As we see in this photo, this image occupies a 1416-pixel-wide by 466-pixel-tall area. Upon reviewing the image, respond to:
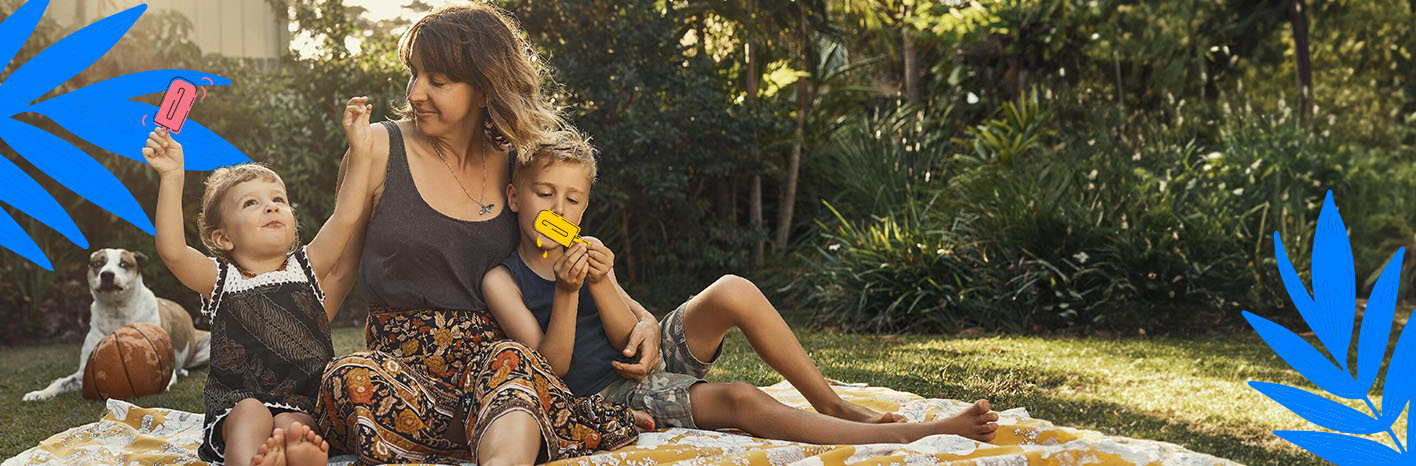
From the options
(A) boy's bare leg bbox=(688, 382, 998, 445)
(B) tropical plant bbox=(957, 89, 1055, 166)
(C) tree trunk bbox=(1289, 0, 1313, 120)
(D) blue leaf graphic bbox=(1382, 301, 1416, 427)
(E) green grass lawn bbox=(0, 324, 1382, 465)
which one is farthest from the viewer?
(C) tree trunk bbox=(1289, 0, 1313, 120)

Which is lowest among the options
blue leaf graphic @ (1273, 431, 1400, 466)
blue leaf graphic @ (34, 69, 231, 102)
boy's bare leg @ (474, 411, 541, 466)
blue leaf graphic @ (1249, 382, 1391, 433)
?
boy's bare leg @ (474, 411, 541, 466)

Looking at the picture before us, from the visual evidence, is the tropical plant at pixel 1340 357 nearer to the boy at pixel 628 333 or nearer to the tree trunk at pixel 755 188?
the boy at pixel 628 333

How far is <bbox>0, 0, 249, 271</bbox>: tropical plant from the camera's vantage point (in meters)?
2.30

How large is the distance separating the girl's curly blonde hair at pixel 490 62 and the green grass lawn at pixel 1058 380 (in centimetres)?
208

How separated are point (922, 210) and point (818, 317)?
122 cm

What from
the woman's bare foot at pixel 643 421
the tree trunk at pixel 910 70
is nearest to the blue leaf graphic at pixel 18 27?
the woman's bare foot at pixel 643 421

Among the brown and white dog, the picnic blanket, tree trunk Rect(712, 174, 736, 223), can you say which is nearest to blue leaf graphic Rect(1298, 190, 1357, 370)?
the picnic blanket

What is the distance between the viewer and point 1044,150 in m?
8.18

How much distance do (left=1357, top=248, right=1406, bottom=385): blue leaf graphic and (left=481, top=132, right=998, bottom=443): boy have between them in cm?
109

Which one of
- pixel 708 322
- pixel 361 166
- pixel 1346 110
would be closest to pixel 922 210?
pixel 708 322

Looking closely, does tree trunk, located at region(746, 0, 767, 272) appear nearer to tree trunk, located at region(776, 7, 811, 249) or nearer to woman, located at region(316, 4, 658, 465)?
tree trunk, located at region(776, 7, 811, 249)

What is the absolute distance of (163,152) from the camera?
→ 2.39m

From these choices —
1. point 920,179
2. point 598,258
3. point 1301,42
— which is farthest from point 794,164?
→ point 598,258

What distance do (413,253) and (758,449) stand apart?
3.30 ft
